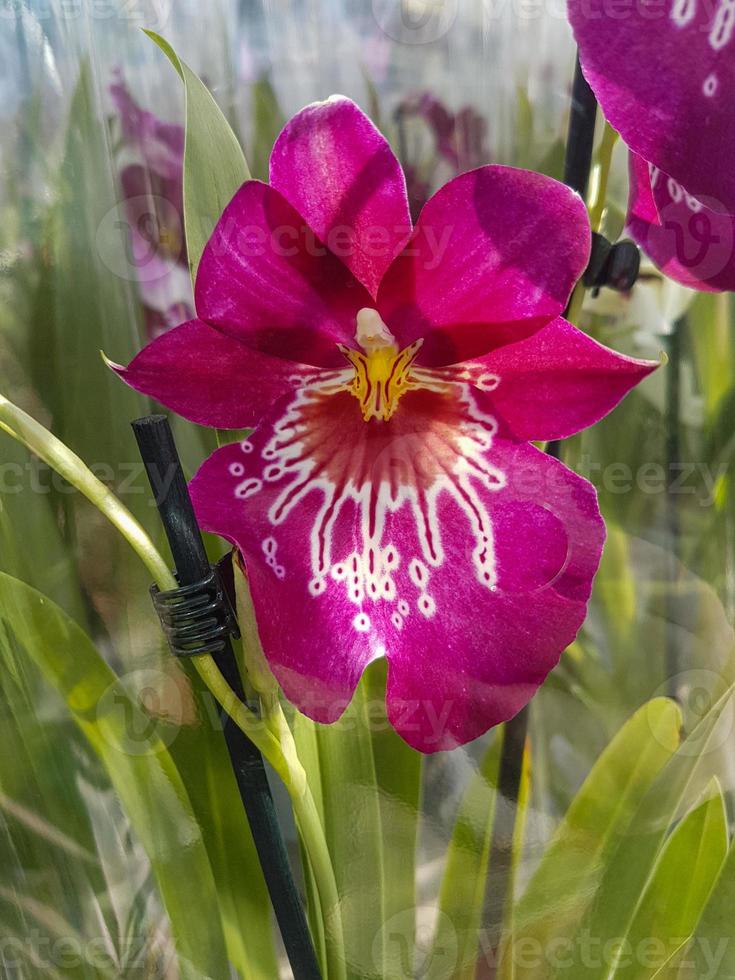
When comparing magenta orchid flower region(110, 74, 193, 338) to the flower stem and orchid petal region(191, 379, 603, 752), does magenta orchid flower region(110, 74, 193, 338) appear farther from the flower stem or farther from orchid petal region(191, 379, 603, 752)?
the flower stem

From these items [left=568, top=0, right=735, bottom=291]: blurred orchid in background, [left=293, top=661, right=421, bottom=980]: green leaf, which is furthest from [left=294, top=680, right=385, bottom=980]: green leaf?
[left=568, top=0, right=735, bottom=291]: blurred orchid in background

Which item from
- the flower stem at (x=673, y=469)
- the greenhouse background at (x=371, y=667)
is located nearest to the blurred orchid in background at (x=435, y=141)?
the greenhouse background at (x=371, y=667)

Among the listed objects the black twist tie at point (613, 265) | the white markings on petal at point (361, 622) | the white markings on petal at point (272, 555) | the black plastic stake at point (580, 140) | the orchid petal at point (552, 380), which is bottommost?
the white markings on petal at point (361, 622)

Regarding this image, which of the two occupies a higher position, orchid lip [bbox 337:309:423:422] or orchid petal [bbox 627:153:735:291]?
orchid petal [bbox 627:153:735:291]

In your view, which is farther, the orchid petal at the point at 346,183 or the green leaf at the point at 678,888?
the green leaf at the point at 678,888

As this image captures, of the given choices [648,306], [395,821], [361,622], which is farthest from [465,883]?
[648,306]

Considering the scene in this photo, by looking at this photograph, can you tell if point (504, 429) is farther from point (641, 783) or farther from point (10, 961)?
point (10, 961)

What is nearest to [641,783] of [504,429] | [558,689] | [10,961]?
[558,689]

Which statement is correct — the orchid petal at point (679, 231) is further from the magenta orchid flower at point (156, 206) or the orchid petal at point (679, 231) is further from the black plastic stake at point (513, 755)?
the magenta orchid flower at point (156, 206)
